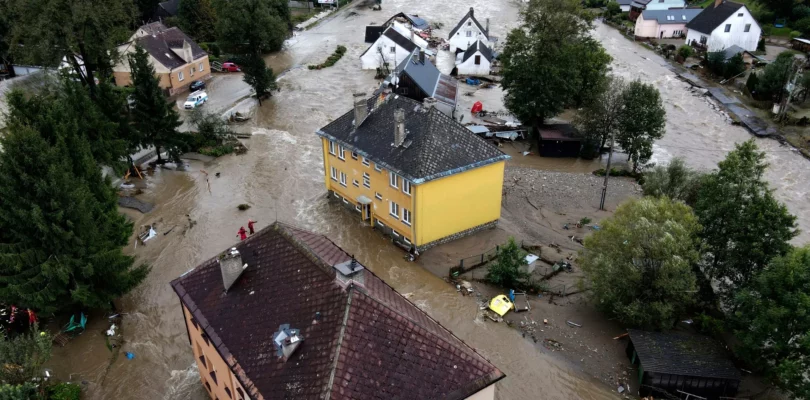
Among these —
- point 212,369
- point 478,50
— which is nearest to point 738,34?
point 478,50

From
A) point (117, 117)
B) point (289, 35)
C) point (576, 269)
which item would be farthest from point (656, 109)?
point (289, 35)

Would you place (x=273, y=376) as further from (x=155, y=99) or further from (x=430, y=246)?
(x=155, y=99)

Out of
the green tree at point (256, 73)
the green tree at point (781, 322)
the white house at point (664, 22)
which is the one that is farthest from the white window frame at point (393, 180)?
the white house at point (664, 22)

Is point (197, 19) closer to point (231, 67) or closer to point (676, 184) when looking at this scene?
point (231, 67)

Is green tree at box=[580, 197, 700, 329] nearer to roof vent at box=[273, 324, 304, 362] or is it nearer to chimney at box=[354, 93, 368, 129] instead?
roof vent at box=[273, 324, 304, 362]

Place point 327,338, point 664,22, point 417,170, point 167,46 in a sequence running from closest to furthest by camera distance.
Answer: point 327,338
point 417,170
point 167,46
point 664,22
